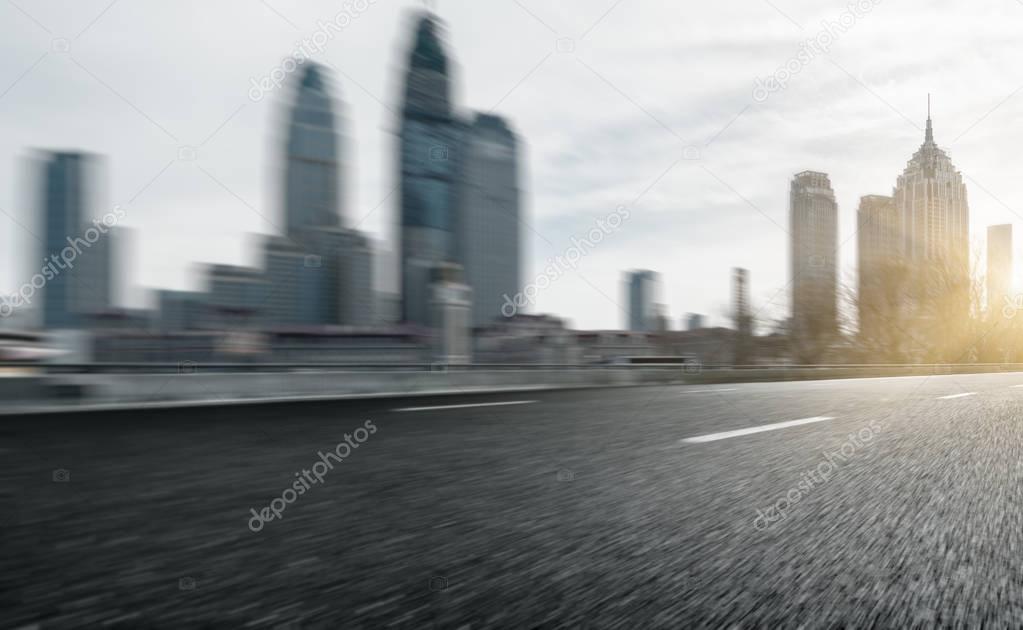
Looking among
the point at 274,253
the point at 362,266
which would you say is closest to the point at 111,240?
the point at 274,253

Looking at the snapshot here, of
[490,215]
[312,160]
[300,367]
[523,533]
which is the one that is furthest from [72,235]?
[312,160]

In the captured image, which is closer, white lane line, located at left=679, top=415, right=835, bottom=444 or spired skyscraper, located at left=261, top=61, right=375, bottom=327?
white lane line, located at left=679, top=415, right=835, bottom=444

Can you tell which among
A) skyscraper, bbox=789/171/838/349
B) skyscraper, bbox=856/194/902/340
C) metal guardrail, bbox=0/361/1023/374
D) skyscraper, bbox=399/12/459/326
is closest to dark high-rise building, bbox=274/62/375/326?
skyscraper, bbox=399/12/459/326

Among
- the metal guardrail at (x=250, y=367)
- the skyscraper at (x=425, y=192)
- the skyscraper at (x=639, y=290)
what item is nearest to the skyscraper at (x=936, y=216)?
the skyscraper at (x=639, y=290)

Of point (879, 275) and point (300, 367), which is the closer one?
point (300, 367)

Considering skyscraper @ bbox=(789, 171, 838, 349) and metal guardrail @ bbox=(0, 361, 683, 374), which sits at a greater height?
skyscraper @ bbox=(789, 171, 838, 349)

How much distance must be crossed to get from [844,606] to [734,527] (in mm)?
689

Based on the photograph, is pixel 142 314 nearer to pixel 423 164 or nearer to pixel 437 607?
pixel 437 607

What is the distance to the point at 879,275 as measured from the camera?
47.1 meters

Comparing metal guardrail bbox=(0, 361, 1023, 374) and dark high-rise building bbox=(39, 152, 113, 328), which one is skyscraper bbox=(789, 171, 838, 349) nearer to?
metal guardrail bbox=(0, 361, 1023, 374)

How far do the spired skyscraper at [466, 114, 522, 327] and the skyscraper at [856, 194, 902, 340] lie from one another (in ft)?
85.6

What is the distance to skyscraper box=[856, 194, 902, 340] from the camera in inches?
1854

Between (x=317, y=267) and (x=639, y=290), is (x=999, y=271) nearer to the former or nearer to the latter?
(x=639, y=290)

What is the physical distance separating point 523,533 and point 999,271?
53.4 meters
